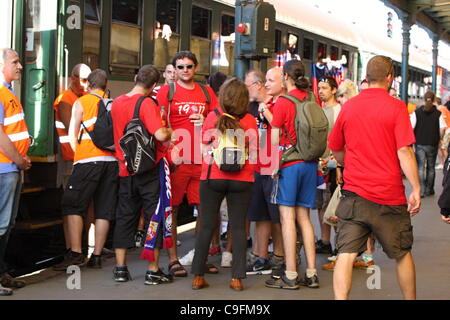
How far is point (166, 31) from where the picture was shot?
9.68 meters

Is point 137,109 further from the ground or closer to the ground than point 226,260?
further from the ground

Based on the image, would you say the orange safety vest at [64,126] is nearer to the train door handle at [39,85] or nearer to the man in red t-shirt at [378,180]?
the train door handle at [39,85]

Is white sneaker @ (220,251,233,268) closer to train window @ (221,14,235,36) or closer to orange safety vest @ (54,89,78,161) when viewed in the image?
orange safety vest @ (54,89,78,161)

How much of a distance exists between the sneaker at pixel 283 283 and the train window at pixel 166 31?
3966 mm

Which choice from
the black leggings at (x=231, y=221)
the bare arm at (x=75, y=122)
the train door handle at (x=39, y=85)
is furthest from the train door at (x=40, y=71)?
the black leggings at (x=231, y=221)

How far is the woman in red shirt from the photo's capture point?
6027 mm

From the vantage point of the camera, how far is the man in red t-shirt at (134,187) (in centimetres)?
627

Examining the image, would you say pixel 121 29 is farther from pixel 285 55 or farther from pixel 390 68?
pixel 285 55

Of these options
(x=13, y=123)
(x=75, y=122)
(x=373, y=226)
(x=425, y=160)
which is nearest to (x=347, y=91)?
(x=75, y=122)

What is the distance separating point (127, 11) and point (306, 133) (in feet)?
11.3

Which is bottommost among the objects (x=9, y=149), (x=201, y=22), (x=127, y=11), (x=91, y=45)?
(x=9, y=149)

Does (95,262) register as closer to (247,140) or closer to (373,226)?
(247,140)

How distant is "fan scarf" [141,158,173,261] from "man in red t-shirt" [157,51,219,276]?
314 mm
